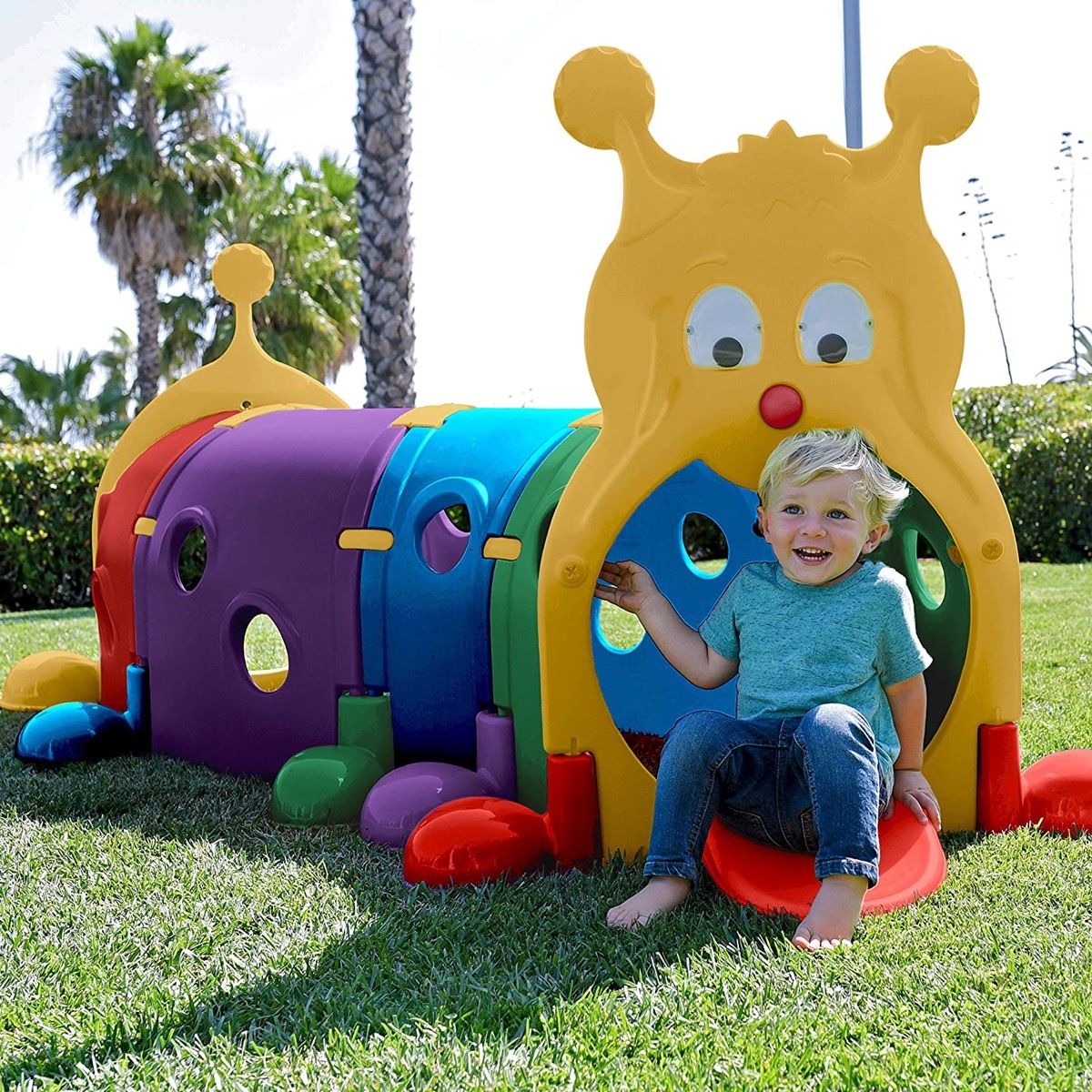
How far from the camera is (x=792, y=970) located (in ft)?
9.50

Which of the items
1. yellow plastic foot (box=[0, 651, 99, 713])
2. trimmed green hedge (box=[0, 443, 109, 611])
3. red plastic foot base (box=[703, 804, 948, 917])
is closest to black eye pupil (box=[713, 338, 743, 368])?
red plastic foot base (box=[703, 804, 948, 917])

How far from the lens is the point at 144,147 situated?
19594 mm

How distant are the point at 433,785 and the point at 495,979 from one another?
1.28 metres

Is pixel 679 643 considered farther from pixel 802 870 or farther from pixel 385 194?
pixel 385 194

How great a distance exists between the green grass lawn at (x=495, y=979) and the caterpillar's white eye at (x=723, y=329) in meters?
1.49

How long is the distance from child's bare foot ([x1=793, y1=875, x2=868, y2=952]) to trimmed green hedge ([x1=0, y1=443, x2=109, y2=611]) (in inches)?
448

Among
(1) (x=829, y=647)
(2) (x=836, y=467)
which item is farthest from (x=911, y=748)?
(2) (x=836, y=467)

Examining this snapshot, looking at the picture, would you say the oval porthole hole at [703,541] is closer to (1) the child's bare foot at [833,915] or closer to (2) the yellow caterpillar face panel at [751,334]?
(2) the yellow caterpillar face panel at [751,334]

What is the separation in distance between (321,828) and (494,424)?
1609mm

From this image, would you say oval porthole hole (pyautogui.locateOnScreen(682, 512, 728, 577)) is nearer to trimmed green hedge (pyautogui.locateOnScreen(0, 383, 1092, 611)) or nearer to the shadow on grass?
trimmed green hedge (pyautogui.locateOnScreen(0, 383, 1092, 611))

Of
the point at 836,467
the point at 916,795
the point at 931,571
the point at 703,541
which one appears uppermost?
the point at 836,467

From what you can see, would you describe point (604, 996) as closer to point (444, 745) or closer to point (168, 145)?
point (444, 745)

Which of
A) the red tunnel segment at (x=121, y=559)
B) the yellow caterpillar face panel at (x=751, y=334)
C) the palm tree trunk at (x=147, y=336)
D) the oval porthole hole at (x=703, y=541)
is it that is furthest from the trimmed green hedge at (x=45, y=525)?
the yellow caterpillar face panel at (x=751, y=334)

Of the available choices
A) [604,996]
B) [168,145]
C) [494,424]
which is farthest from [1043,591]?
[168,145]
